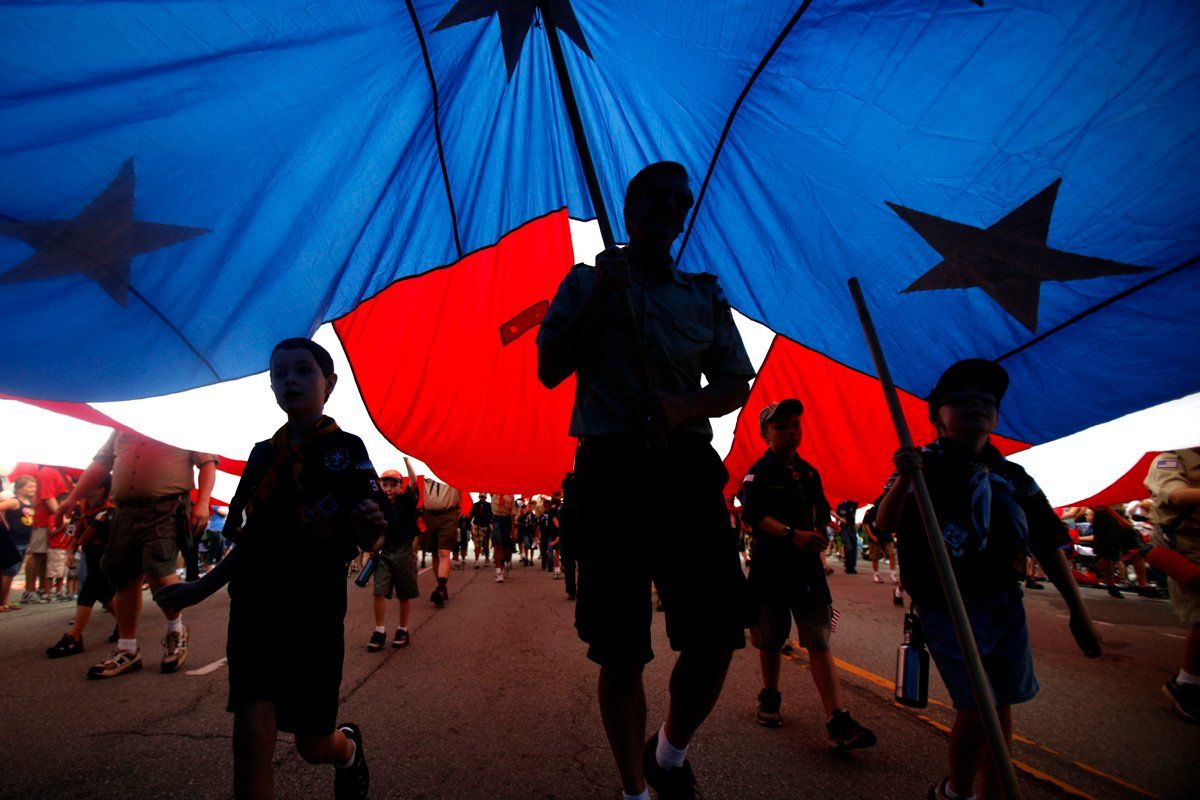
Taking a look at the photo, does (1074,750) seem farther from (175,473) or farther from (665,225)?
(175,473)

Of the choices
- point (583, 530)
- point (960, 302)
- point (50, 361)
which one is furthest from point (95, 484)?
point (960, 302)

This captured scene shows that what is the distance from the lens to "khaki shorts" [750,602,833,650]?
9.25 ft

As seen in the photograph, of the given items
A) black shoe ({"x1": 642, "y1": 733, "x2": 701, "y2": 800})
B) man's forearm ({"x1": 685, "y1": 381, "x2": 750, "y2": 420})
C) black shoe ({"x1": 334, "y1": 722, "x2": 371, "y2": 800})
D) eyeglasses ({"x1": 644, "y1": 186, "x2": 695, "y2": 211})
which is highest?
eyeglasses ({"x1": 644, "y1": 186, "x2": 695, "y2": 211})

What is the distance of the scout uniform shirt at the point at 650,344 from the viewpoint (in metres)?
1.77

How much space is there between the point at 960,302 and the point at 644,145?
75.5 inches

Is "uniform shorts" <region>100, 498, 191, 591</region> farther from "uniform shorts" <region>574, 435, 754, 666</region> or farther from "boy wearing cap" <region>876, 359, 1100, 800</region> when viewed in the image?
"boy wearing cap" <region>876, 359, 1100, 800</region>

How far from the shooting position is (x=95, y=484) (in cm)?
463

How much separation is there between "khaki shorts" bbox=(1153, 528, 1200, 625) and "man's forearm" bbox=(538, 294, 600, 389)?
4.28 meters

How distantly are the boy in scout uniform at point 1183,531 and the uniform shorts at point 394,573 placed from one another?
5.54 m

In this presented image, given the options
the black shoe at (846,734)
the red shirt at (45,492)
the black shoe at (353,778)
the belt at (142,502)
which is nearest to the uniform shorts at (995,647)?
the black shoe at (846,734)

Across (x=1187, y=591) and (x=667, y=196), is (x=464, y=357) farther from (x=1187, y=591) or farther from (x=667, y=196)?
(x=1187, y=591)

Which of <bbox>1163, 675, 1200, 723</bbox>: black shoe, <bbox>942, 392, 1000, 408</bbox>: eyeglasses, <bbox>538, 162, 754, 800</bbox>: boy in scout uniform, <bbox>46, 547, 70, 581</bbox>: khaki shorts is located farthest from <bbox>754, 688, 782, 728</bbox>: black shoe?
<bbox>46, 547, 70, 581</bbox>: khaki shorts

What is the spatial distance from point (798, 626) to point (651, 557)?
1.70 metres

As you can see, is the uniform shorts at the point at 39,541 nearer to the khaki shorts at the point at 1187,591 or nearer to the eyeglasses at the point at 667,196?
the eyeglasses at the point at 667,196
